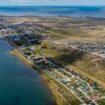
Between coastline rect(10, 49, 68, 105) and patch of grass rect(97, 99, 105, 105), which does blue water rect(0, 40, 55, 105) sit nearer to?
coastline rect(10, 49, 68, 105)

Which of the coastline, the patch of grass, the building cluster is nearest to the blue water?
the coastline

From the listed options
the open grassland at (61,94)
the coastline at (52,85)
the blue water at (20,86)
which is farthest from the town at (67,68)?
the blue water at (20,86)

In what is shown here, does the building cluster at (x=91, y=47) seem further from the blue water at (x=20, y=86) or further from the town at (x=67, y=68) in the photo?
the blue water at (x=20, y=86)

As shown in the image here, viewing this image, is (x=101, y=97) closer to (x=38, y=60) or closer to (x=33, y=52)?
(x=38, y=60)

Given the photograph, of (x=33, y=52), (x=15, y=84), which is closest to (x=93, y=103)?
(x=15, y=84)

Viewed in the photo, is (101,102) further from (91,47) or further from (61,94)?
(91,47)

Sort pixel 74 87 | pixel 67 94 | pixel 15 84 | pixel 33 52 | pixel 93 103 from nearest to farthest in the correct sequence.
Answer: pixel 93 103
pixel 67 94
pixel 74 87
pixel 15 84
pixel 33 52

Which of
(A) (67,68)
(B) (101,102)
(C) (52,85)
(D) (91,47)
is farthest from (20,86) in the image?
(D) (91,47)

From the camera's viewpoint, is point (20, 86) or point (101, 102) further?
point (20, 86)
